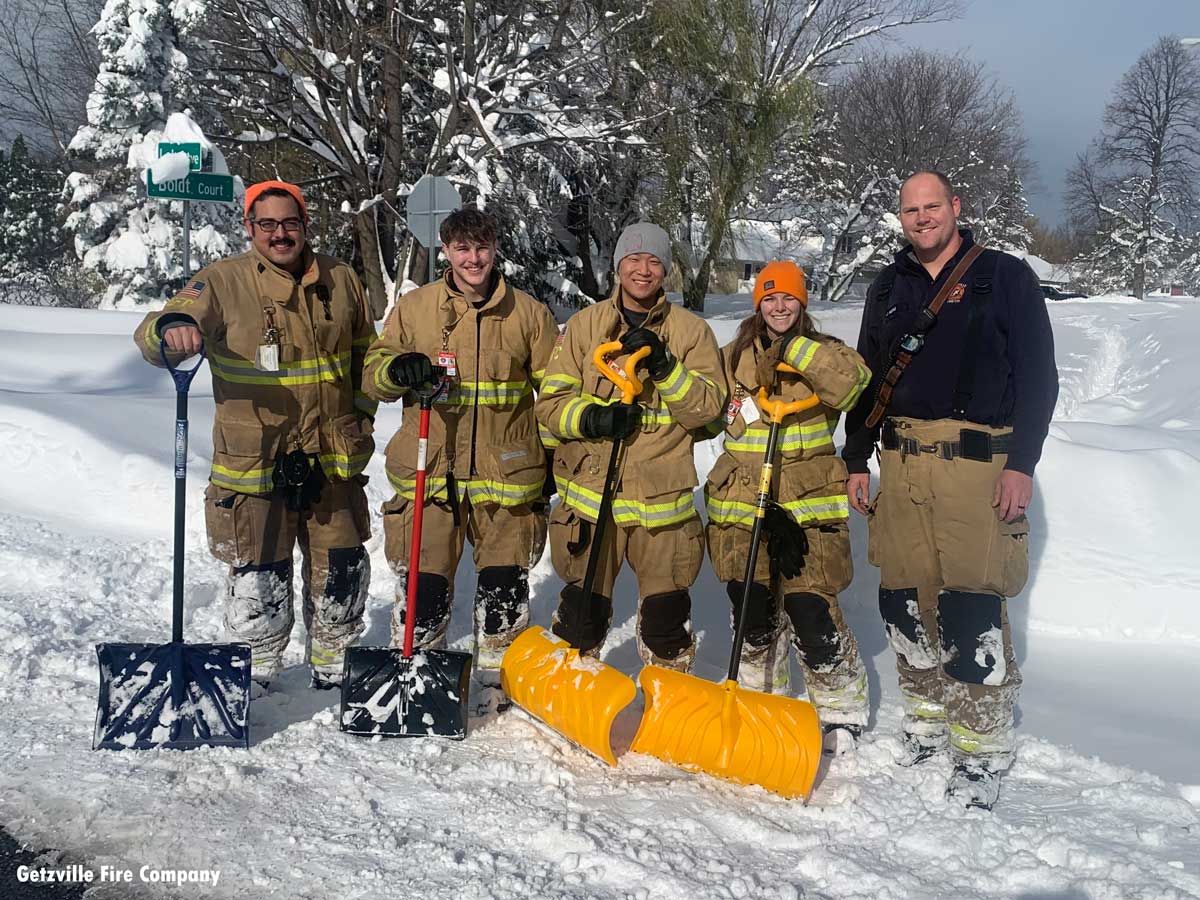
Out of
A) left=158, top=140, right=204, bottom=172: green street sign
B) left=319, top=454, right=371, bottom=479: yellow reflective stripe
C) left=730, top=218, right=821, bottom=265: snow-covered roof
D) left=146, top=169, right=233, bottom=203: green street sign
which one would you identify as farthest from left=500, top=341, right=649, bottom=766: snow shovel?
left=730, top=218, right=821, bottom=265: snow-covered roof

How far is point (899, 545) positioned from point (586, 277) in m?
18.9

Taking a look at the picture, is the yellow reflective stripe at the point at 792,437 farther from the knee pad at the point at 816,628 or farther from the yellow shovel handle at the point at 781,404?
the knee pad at the point at 816,628

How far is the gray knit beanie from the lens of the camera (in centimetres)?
360

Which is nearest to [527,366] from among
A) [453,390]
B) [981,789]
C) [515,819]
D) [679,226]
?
[453,390]

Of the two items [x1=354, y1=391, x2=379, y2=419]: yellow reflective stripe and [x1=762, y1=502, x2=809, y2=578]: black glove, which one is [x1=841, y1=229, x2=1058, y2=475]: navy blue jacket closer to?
[x1=762, y1=502, x2=809, y2=578]: black glove

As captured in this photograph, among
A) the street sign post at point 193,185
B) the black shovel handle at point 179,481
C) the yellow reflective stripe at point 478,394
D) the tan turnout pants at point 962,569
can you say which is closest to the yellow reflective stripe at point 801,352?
the tan turnout pants at point 962,569

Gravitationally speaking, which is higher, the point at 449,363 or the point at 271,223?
the point at 271,223

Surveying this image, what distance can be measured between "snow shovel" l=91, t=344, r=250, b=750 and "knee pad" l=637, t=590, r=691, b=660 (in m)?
1.51

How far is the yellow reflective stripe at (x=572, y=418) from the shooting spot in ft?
11.5

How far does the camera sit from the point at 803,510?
145 inches

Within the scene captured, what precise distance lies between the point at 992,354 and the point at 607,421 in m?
1.39

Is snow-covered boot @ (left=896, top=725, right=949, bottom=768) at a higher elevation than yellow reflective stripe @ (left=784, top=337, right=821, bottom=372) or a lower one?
lower

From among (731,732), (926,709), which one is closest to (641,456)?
(731,732)

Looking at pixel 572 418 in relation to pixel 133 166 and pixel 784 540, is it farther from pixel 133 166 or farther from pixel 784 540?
pixel 133 166
